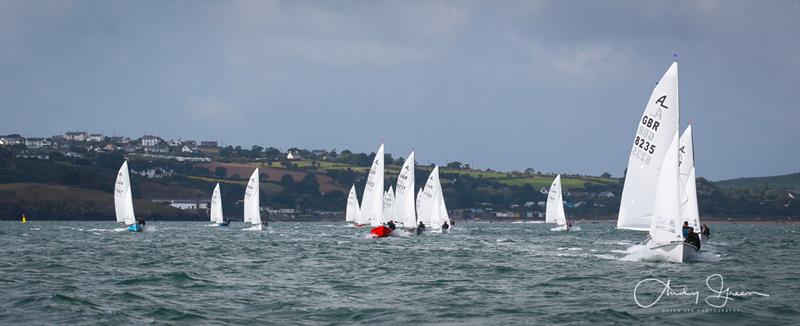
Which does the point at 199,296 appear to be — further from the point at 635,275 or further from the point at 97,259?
the point at 97,259

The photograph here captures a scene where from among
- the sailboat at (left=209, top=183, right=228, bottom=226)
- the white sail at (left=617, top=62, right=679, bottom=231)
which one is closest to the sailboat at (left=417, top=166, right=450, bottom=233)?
the sailboat at (left=209, top=183, right=228, bottom=226)

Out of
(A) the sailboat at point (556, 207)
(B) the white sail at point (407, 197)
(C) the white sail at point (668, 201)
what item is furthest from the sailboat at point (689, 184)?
(A) the sailboat at point (556, 207)

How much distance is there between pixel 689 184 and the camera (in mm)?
44500

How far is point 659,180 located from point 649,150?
2168 millimetres

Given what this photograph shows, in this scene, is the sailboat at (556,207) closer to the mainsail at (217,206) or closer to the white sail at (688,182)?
the mainsail at (217,206)

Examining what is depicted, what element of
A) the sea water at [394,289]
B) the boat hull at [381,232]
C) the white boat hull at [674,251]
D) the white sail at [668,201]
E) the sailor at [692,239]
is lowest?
the sea water at [394,289]

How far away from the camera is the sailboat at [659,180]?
35.7m

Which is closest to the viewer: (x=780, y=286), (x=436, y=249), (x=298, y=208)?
(x=780, y=286)

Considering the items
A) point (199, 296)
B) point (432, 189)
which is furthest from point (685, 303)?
point (432, 189)

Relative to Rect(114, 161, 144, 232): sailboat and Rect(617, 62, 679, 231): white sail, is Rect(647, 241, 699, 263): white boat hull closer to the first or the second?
Rect(617, 62, 679, 231): white sail

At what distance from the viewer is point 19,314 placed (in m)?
23.3

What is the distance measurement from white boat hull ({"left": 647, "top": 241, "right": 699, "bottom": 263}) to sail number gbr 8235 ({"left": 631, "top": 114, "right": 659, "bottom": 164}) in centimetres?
324

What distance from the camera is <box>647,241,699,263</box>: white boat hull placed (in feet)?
117

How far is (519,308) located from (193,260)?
798 inches
